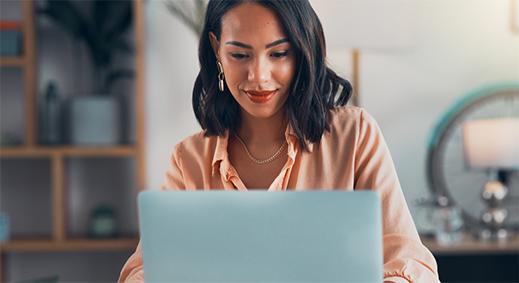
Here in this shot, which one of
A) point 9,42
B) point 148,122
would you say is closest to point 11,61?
point 9,42

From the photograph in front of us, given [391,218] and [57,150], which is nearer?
[391,218]

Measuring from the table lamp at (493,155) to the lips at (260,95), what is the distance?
5.45 ft

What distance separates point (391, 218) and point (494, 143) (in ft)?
5.39

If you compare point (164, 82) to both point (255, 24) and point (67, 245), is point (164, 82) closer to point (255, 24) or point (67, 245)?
point (67, 245)

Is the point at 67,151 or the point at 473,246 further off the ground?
the point at 67,151

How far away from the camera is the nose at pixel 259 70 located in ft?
2.81

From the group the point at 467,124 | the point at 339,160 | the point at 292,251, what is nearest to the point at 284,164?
the point at 339,160

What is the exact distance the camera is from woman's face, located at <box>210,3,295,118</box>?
858mm

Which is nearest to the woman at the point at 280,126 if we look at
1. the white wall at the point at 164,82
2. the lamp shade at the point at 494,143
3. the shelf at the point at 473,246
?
the shelf at the point at 473,246

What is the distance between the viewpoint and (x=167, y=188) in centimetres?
93

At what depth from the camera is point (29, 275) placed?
8.85 feet

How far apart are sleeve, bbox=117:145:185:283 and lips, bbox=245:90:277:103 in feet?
0.37

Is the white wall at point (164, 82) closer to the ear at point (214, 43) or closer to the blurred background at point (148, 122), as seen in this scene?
the blurred background at point (148, 122)

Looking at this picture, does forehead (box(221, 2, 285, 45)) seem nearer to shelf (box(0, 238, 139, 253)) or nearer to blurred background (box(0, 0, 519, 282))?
blurred background (box(0, 0, 519, 282))
